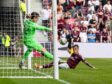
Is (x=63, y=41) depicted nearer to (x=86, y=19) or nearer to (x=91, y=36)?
(x=91, y=36)

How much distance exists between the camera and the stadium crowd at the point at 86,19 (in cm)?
2984

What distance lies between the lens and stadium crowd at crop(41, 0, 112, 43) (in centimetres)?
2984

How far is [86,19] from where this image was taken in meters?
31.9

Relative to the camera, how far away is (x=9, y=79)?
14961 mm

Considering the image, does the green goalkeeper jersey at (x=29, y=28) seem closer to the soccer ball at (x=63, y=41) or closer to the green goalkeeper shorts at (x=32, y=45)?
the green goalkeeper shorts at (x=32, y=45)

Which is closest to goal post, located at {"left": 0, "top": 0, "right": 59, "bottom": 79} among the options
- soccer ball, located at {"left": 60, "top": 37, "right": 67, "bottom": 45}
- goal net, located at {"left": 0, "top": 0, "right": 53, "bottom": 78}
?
goal net, located at {"left": 0, "top": 0, "right": 53, "bottom": 78}

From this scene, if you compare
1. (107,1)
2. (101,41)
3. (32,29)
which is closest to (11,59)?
(32,29)

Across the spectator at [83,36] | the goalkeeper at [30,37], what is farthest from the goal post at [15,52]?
the spectator at [83,36]

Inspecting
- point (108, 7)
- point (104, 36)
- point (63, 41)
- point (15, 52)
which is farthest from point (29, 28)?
point (108, 7)

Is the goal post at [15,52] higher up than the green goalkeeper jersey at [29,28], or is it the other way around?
the green goalkeeper jersey at [29,28]

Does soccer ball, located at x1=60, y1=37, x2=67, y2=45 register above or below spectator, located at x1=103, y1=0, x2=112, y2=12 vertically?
below

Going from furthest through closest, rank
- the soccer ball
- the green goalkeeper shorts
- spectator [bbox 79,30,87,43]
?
spectator [bbox 79,30,87,43]
the soccer ball
the green goalkeeper shorts

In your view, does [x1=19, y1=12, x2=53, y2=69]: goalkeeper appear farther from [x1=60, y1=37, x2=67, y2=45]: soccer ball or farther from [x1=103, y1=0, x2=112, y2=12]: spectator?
[x1=103, y1=0, x2=112, y2=12]: spectator

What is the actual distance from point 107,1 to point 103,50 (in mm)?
5453
